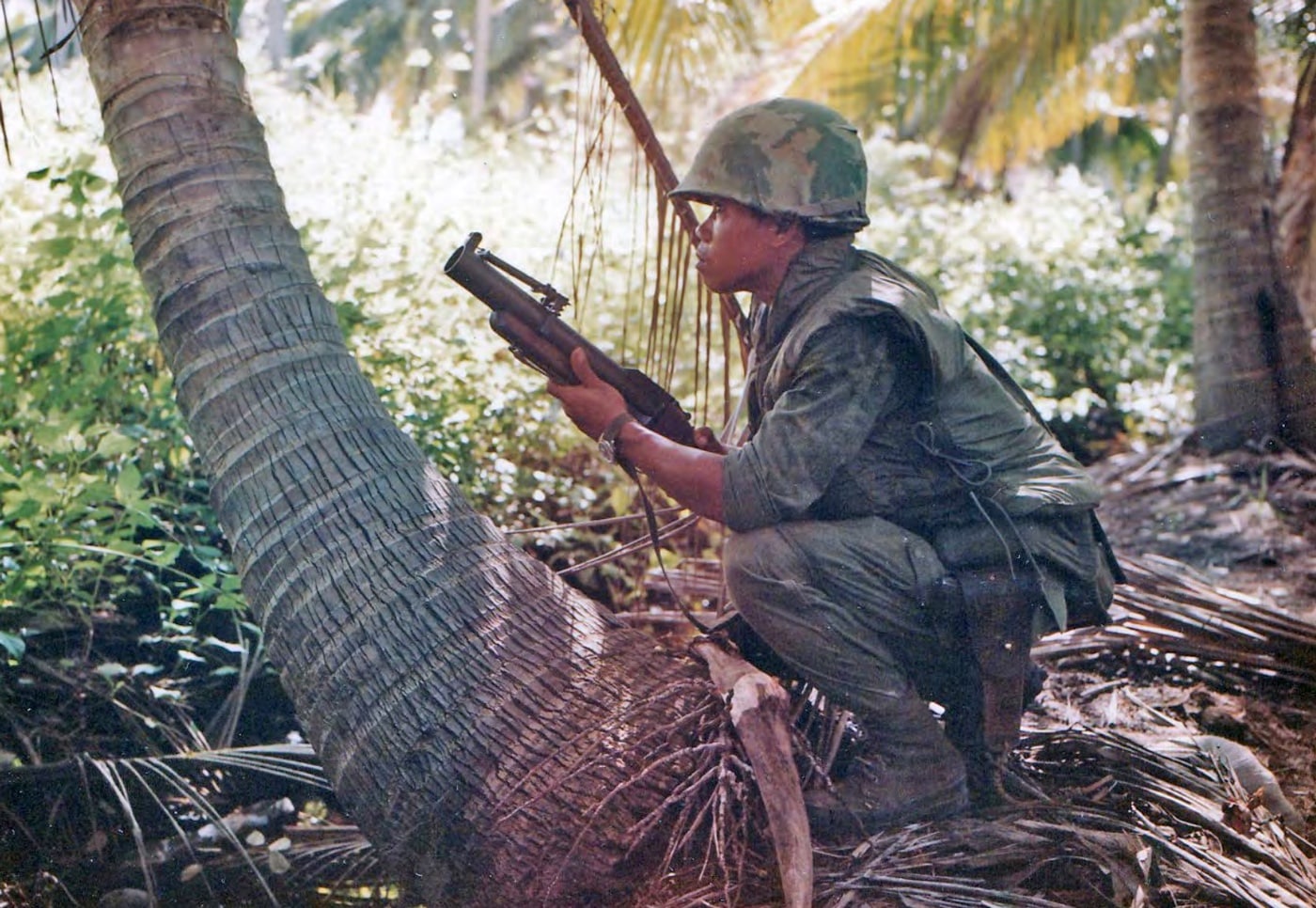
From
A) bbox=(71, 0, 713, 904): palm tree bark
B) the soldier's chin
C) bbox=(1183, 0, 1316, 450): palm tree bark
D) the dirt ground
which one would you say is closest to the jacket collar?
the soldier's chin

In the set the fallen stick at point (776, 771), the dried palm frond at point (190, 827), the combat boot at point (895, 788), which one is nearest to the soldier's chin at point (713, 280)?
the fallen stick at point (776, 771)

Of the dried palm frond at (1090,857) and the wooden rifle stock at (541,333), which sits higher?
the wooden rifle stock at (541,333)

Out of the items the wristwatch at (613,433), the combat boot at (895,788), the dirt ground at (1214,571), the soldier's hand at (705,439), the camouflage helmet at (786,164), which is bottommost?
the dirt ground at (1214,571)

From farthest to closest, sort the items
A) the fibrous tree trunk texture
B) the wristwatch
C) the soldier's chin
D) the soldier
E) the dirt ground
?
the fibrous tree trunk texture → the dirt ground → the soldier's chin → the wristwatch → the soldier

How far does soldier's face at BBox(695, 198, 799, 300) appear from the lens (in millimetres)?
2941

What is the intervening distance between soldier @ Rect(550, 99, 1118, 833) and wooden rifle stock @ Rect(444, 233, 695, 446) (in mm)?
47

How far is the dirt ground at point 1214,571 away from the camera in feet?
12.7

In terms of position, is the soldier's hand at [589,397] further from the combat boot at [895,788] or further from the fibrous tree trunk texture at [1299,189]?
the fibrous tree trunk texture at [1299,189]

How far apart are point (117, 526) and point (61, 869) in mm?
1199

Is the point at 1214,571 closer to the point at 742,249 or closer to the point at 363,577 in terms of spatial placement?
the point at 742,249

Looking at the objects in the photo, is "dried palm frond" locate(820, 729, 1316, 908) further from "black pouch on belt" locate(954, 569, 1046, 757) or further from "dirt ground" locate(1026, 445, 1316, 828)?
"dirt ground" locate(1026, 445, 1316, 828)

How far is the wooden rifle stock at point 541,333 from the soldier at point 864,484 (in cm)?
5

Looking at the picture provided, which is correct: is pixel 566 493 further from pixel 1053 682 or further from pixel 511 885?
pixel 511 885

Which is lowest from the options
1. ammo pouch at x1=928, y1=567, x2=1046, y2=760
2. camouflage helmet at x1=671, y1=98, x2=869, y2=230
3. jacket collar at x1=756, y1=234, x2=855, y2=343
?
ammo pouch at x1=928, y1=567, x2=1046, y2=760
